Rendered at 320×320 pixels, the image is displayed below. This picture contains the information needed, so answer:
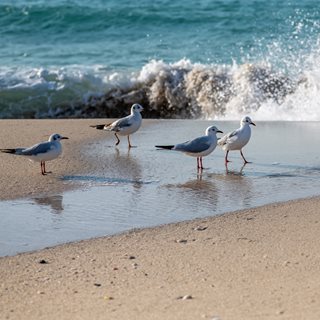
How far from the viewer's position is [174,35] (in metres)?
21.1

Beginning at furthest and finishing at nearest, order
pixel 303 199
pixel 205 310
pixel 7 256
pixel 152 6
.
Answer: pixel 152 6, pixel 303 199, pixel 7 256, pixel 205 310

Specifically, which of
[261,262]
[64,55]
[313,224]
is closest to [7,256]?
[261,262]

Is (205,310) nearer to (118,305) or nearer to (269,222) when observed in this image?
(118,305)

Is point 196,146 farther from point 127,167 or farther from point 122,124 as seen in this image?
point 122,124

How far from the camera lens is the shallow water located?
725 cm

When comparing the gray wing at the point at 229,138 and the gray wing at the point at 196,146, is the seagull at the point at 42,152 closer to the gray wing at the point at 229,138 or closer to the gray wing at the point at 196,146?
the gray wing at the point at 196,146

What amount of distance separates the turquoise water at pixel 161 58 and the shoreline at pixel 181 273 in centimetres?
618

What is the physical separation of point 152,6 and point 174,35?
2328mm

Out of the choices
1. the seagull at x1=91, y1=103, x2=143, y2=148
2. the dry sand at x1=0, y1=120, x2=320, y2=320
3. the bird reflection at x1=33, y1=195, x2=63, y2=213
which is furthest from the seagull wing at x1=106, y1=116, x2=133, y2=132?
the dry sand at x1=0, y1=120, x2=320, y2=320

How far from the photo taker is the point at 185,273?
19.2 feet

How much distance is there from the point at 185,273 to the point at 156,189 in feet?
8.99

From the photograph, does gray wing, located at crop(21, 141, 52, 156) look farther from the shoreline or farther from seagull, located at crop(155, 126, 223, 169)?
the shoreline

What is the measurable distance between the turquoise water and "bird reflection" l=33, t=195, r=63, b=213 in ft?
17.9

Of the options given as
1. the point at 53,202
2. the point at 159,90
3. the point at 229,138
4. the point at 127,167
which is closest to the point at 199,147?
the point at 229,138
